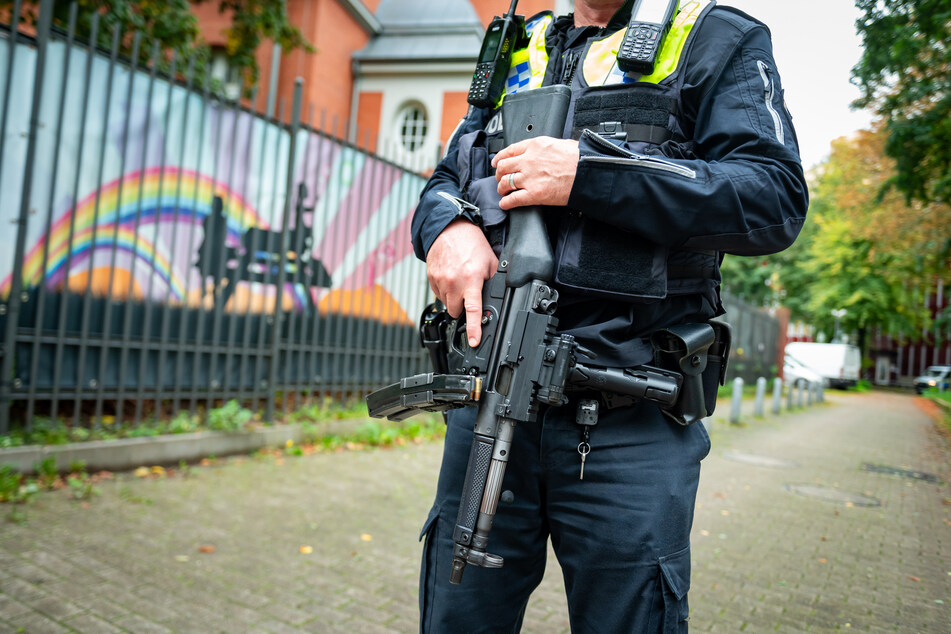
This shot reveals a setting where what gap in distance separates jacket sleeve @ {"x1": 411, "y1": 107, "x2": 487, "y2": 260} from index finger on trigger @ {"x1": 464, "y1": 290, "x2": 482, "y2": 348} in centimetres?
22

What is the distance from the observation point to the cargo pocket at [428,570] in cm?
170

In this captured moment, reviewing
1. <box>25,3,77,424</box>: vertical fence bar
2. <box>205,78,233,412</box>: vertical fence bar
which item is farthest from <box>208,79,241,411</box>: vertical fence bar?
<box>25,3,77,424</box>: vertical fence bar

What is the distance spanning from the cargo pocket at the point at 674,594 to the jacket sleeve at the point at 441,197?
0.89 meters

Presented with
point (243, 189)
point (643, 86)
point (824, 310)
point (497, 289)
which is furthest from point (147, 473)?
point (824, 310)

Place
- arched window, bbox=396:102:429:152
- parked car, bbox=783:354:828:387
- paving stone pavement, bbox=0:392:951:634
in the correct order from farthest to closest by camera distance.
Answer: parked car, bbox=783:354:828:387 → arched window, bbox=396:102:429:152 → paving stone pavement, bbox=0:392:951:634

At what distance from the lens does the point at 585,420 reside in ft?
4.87

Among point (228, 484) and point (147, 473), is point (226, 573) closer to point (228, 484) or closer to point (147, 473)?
point (228, 484)

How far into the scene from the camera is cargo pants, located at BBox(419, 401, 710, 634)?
4.74 ft

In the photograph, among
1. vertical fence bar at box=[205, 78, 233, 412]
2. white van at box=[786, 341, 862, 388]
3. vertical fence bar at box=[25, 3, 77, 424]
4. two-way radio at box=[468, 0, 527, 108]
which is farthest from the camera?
white van at box=[786, 341, 862, 388]

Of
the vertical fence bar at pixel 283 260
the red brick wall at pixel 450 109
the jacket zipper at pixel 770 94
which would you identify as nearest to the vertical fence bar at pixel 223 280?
the vertical fence bar at pixel 283 260

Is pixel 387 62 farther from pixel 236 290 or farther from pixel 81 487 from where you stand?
pixel 81 487

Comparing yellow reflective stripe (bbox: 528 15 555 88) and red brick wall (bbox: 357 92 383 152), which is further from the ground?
red brick wall (bbox: 357 92 383 152)

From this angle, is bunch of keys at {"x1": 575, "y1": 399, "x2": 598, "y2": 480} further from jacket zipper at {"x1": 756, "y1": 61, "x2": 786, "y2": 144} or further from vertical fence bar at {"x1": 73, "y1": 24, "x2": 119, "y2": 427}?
vertical fence bar at {"x1": 73, "y1": 24, "x2": 119, "y2": 427}

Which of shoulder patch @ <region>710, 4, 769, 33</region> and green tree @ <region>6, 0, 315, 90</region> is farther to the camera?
green tree @ <region>6, 0, 315, 90</region>
